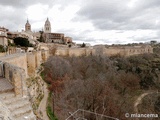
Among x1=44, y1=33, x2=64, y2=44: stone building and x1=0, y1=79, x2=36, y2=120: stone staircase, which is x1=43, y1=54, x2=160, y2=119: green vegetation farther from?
x1=44, y1=33, x2=64, y2=44: stone building

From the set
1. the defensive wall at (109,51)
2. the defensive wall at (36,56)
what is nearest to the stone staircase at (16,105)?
the defensive wall at (36,56)

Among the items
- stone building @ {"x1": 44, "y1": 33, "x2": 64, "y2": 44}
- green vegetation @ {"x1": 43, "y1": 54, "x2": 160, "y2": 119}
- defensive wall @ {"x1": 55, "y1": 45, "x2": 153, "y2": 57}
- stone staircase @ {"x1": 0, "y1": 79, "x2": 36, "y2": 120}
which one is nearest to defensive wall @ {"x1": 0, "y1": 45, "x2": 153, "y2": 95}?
defensive wall @ {"x1": 55, "y1": 45, "x2": 153, "y2": 57}

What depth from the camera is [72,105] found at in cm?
1331

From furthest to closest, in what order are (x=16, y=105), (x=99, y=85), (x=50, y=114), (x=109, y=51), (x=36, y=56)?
(x=109, y=51)
(x=36, y=56)
(x=99, y=85)
(x=50, y=114)
(x=16, y=105)

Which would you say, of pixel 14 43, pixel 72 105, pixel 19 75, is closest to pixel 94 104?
pixel 72 105

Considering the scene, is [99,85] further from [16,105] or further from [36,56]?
[16,105]

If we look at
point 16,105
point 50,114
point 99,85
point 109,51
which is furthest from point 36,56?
point 109,51

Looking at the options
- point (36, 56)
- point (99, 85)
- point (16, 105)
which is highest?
point (36, 56)

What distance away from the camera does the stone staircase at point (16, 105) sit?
5.16m

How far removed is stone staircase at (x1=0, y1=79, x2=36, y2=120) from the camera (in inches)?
203

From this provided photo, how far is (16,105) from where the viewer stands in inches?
221

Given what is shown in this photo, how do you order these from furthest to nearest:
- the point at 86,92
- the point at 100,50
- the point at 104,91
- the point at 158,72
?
the point at 100,50
the point at 158,72
the point at 104,91
the point at 86,92

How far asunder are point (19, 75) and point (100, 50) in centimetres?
4175

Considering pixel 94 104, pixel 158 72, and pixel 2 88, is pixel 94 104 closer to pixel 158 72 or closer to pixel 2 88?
→ pixel 2 88
